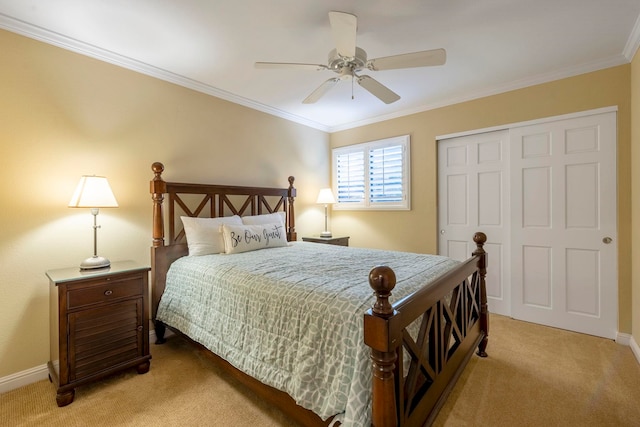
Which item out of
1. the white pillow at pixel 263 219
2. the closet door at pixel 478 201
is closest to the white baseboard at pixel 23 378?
the white pillow at pixel 263 219

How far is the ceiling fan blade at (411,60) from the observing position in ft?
6.16

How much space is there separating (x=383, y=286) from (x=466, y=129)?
3095 millimetres

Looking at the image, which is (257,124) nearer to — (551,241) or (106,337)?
(106,337)

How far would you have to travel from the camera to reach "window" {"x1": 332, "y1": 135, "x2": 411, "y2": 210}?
4.05 m

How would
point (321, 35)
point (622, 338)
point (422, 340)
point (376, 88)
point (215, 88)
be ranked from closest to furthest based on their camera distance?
point (422, 340) → point (321, 35) → point (376, 88) → point (622, 338) → point (215, 88)

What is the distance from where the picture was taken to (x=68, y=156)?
91.1 inches

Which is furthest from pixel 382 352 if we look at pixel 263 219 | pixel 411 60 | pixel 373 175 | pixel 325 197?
pixel 373 175

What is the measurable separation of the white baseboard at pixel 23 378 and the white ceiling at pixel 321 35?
247 centimetres

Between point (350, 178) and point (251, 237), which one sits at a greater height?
point (350, 178)

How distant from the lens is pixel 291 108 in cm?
389

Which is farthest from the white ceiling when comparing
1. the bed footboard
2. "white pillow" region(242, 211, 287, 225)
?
the bed footboard

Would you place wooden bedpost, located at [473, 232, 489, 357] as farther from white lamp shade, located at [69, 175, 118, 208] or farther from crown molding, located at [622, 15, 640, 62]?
white lamp shade, located at [69, 175, 118, 208]

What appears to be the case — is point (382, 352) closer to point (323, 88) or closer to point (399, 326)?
point (399, 326)

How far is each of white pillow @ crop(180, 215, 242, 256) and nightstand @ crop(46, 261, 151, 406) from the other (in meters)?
0.52
